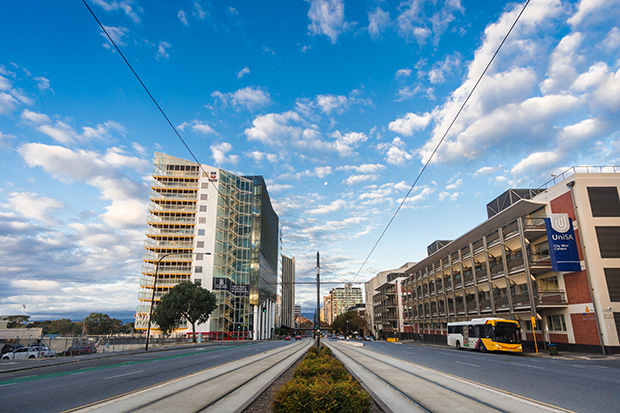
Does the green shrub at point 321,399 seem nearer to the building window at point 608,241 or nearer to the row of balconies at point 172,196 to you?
the building window at point 608,241

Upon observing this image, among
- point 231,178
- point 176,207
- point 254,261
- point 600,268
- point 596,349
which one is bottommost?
point 596,349

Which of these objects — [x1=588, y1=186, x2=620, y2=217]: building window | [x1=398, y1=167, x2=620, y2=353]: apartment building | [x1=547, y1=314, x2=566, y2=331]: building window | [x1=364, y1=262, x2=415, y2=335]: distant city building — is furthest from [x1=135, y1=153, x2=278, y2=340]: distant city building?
[x1=588, y1=186, x2=620, y2=217]: building window

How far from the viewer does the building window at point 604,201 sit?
32000 millimetres

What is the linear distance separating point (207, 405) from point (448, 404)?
20.0 feet

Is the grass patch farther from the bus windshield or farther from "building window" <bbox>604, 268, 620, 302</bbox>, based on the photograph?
"building window" <bbox>604, 268, 620, 302</bbox>

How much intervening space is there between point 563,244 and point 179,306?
5179 cm

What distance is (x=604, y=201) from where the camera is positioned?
3228cm

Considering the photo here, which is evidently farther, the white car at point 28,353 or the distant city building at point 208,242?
the distant city building at point 208,242

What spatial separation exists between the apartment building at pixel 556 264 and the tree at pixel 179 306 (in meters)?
42.3

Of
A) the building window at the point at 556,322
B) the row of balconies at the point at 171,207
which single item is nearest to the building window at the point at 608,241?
the building window at the point at 556,322

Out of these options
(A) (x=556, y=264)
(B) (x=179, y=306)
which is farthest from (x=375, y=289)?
(A) (x=556, y=264)

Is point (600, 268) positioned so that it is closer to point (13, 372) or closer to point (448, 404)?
point (448, 404)

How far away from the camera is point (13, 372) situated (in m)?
17.8

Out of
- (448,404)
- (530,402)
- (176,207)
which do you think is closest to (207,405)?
(448,404)
